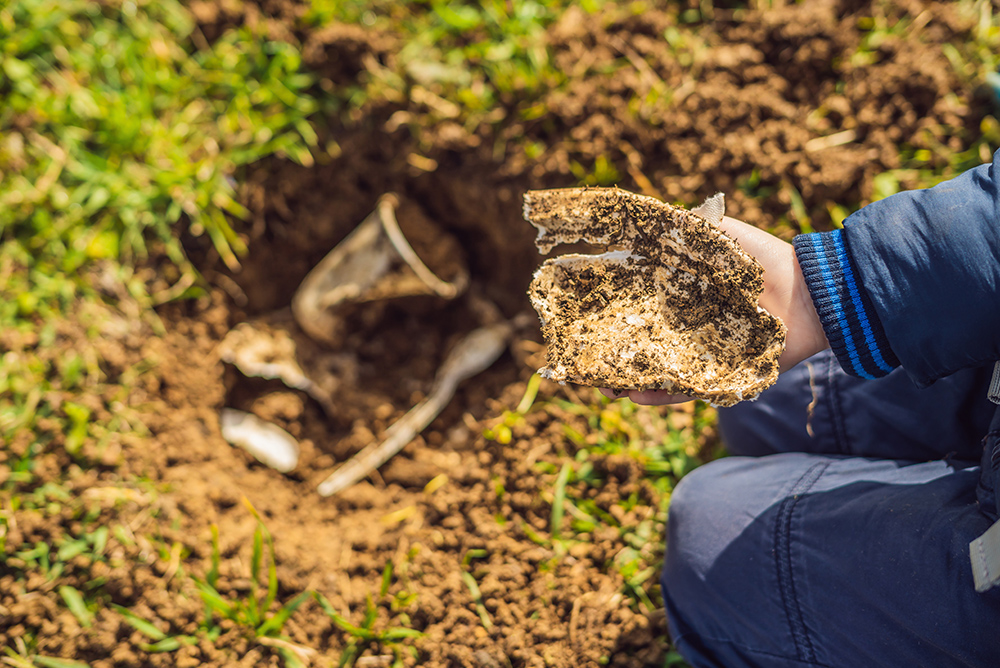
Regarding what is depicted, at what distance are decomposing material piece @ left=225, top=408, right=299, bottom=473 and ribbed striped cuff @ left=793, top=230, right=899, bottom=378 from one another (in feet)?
5.44

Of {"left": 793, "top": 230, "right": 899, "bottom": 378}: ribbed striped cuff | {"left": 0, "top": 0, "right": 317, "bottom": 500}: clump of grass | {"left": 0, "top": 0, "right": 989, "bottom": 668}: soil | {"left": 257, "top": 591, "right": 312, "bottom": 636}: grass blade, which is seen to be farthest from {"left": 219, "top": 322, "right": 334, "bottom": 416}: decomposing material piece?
{"left": 793, "top": 230, "right": 899, "bottom": 378}: ribbed striped cuff

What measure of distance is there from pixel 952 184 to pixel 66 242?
251cm

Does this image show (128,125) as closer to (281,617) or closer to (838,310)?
(281,617)

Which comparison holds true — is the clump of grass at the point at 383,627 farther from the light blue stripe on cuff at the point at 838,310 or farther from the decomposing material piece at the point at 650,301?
the light blue stripe on cuff at the point at 838,310

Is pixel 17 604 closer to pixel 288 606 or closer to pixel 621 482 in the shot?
pixel 288 606

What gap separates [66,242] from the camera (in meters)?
2.06

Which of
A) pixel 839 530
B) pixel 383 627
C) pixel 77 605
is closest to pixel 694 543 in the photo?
pixel 839 530

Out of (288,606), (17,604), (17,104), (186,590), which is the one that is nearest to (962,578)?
(288,606)

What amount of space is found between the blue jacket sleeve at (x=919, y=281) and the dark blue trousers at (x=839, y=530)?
0.22 m

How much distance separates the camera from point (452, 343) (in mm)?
2123

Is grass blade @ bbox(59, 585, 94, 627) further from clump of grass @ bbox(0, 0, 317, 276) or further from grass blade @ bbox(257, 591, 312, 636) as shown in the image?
clump of grass @ bbox(0, 0, 317, 276)

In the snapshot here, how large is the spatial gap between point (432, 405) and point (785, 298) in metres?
1.14

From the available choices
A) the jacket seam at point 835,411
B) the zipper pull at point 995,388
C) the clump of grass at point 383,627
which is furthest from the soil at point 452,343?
the zipper pull at point 995,388

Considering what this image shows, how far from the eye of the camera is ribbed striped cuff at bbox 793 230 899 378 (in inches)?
43.5
